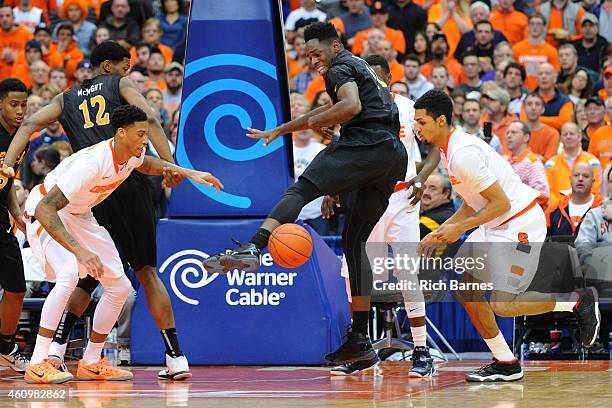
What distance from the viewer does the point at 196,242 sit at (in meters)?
10.5

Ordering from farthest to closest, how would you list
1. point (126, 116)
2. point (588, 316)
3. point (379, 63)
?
point (379, 63), point (588, 316), point (126, 116)

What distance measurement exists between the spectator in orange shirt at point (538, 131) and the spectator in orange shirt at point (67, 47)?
7657 mm

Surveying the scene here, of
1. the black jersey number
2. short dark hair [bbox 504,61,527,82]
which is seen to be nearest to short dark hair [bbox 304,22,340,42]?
the black jersey number

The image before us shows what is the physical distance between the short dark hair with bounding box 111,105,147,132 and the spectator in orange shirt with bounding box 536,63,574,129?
7727mm

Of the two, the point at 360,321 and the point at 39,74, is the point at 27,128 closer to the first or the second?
the point at 360,321

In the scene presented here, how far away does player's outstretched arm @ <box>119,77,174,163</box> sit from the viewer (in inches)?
355

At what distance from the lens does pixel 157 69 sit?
669 inches

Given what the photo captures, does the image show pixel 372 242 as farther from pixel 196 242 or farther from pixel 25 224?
pixel 25 224

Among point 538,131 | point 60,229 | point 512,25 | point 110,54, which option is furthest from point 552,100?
point 60,229

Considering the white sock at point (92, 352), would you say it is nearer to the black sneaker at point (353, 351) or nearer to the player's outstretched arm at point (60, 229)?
the player's outstretched arm at point (60, 229)

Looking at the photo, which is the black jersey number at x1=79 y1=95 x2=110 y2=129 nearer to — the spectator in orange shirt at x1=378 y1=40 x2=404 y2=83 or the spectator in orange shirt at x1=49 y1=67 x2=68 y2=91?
the spectator in orange shirt at x1=378 y1=40 x2=404 y2=83

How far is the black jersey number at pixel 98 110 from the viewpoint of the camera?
9.27 metres

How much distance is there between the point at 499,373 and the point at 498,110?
20.5 feet

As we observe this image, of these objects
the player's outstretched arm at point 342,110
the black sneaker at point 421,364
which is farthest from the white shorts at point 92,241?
the black sneaker at point 421,364
